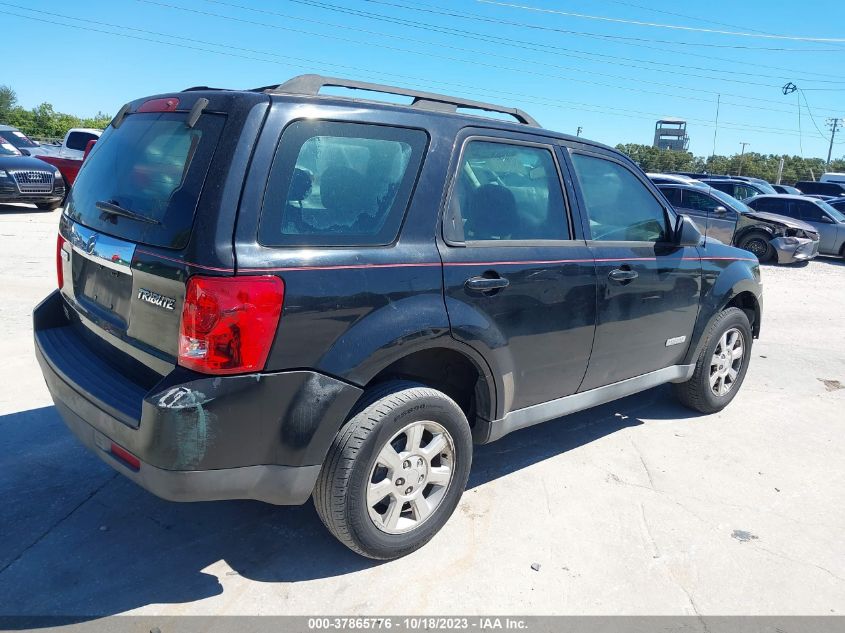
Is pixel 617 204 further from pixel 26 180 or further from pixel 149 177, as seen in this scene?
pixel 26 180

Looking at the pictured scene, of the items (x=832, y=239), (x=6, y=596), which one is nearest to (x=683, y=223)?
(x=6, y=596)

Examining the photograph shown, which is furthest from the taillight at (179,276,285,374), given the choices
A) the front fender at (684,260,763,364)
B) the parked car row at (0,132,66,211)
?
the parked car row at (0,132,66,211)

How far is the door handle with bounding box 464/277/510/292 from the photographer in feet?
9.92

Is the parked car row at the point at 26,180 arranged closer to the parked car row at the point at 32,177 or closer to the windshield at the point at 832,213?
the parked car row at the point at 32,177

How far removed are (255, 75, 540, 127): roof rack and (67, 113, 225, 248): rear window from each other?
36 cm

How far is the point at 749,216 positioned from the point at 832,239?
3.14 meters

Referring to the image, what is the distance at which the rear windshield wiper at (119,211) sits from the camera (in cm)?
263

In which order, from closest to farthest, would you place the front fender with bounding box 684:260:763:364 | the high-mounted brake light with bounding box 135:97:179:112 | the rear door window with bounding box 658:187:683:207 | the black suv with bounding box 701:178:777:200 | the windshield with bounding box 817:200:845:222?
the high-mounted brake light with bounding box 135:97:179:112, the front fender with bounding box 684:260:763:364, the rear door window with bounding box 658:187:683:207, the windshield with bounding box 817:200:845:222, the black suv with bounding box 701:178:777:200

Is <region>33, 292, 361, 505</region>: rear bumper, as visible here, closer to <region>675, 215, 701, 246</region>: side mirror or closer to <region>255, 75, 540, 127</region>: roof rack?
<region>255, 75, 540, 127</region>: roof rack

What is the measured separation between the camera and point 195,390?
2361 mm

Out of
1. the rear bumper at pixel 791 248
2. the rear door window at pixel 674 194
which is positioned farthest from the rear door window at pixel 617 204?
the rear bumper at pixel 791 248

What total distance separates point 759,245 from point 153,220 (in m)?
14.9

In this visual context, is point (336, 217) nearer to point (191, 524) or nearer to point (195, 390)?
point (195, 390)

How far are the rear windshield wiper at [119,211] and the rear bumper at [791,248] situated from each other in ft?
47.9
